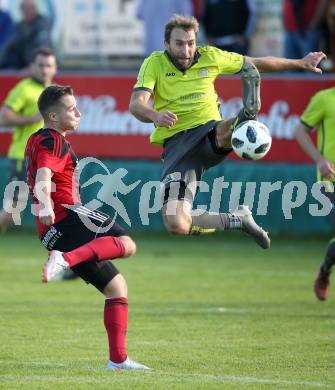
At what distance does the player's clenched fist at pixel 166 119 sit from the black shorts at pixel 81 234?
1049 millimetres

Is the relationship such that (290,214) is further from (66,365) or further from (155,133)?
(66,365)

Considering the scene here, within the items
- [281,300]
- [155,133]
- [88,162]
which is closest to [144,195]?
[88,162]

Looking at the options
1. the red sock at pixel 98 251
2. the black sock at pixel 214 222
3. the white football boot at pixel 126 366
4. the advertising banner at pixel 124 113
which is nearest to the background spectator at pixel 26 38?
the advertising banner at pixel 124 113

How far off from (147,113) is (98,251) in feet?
5.17

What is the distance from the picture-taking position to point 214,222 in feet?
30.1

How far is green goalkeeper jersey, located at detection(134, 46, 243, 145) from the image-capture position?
30.9 ft

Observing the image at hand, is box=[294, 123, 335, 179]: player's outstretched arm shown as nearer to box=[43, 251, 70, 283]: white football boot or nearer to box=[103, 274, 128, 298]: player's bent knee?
box=[103, 274, 128, 298]: player's bent knee

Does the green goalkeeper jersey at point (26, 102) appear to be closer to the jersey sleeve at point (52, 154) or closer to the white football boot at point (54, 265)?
the jersey sleeve at point (52, 154)

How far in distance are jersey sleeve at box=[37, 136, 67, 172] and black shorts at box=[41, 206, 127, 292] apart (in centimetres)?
34

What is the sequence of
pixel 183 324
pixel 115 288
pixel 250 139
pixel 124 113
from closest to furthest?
1. pixel 115 288
2. pixel 250 139
3. pixel 183 324
4. pixel 124 113

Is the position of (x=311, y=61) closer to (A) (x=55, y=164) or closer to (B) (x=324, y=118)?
(B) (x=324, y=118)

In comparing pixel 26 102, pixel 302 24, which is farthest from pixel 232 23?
pixel 26 102

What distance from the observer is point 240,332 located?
943cm

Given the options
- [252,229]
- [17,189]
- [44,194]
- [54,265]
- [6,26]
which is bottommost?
[17,189]
